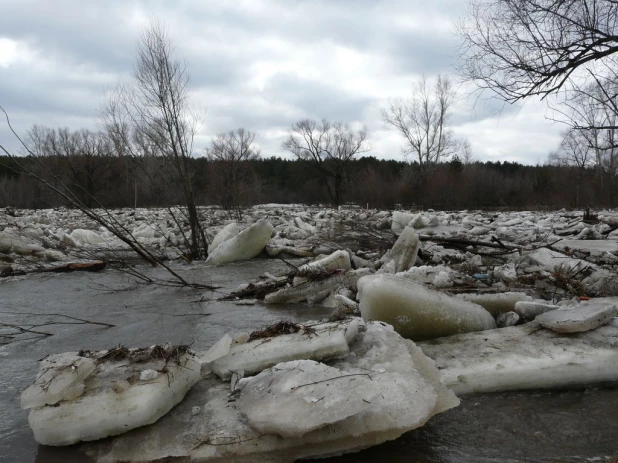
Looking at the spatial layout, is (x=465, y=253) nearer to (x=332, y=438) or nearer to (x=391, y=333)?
(x=391, y=333)

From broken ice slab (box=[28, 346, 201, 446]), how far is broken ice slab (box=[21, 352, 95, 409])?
3 centimetres

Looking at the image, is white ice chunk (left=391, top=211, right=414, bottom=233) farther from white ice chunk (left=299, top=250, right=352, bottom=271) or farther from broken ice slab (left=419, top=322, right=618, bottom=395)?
broken ice slab (left=419, top=322, right=618, bottom=395)

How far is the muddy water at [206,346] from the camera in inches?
75.4

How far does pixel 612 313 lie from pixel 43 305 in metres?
5.55

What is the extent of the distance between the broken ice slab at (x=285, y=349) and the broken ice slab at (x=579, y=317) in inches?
50.4

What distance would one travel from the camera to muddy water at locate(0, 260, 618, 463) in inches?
75.4

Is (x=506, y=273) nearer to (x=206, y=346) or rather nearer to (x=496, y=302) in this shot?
(x=496, y=302)

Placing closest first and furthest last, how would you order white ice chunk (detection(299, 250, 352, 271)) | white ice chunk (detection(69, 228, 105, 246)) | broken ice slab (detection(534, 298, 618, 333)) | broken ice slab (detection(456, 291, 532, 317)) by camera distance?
broken ice slab (detection(534, 298, 618, 333)) → broken ice slab (detection(456, 291, 532, 317)) → white ice chunk (detection(299, 250, 352, 271)) → white ice chunk (detection(69, 228, 105, 246))

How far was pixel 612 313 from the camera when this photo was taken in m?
2.91

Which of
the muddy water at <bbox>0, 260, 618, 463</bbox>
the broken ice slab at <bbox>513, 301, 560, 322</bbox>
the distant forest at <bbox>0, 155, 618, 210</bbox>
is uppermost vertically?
the distant forest at <bbox>0, 155, 618, 210</bbox>

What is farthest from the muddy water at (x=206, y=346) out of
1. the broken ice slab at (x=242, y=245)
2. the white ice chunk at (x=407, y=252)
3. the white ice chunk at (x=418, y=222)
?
the white ice chunk at (x=418, y=222)

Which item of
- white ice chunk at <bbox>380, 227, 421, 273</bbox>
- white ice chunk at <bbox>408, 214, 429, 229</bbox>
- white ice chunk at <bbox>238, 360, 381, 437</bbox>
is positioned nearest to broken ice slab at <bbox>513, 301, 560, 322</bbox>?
white ice chunk at <bbox>238, 360, 381, 437</bbox>

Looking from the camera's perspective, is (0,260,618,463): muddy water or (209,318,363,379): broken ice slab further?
(209,318,363,379): broken ice slab

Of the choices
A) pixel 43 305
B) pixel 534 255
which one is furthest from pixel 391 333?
pixel 43 305
